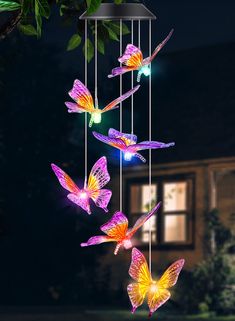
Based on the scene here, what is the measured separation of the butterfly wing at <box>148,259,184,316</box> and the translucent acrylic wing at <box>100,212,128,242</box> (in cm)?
24

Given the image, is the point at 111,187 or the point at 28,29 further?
the point at 111,187

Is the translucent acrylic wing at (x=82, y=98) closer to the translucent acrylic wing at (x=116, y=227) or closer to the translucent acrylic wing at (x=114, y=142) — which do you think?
the translucent acrylic wing at (x=114, y=142)

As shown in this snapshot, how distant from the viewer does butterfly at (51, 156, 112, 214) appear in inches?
156

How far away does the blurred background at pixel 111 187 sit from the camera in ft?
71.6

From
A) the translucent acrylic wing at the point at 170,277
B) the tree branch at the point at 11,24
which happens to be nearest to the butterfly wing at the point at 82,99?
the translucent acrylic wing at the point at 170,277

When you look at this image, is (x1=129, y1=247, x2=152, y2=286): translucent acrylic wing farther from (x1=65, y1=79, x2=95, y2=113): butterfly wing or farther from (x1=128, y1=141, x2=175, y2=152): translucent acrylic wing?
(x1=65, y1=79, x2=95, y2=113): butterfly wing

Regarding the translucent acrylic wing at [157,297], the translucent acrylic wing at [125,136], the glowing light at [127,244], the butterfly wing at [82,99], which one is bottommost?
the translucent acrylic wing at [157,297]

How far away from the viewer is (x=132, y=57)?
413cm

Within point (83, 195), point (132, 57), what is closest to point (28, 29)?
point (132, 57)

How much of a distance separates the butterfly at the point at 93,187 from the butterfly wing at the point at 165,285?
36 cm

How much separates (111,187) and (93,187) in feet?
75.5

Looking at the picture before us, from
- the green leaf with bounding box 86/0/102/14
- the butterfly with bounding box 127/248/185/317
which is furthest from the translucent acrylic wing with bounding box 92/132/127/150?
the green leaf with bounding box 86/0/102/14

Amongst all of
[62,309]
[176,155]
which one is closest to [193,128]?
[176,155]

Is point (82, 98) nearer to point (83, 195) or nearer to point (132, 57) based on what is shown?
point (132, 57)
